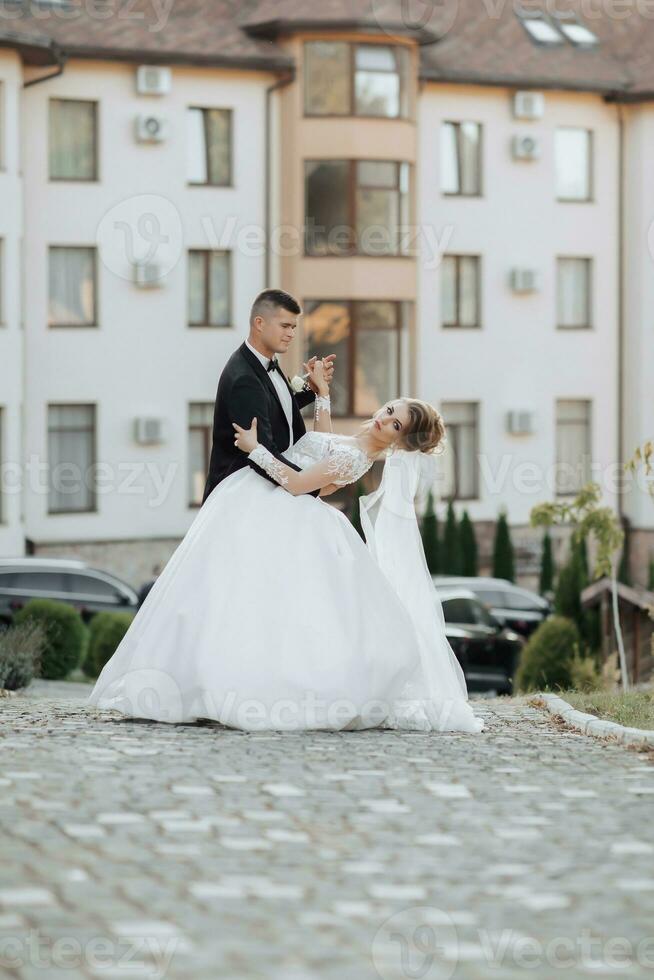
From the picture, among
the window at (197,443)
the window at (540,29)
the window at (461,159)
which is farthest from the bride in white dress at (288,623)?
the window at (540,29)

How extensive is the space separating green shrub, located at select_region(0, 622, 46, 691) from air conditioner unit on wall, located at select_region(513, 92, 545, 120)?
23403 millimetres

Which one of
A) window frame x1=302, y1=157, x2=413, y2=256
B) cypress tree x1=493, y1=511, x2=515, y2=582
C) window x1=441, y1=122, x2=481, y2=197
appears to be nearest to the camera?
window frame x1=302, y1=157, x2=413, y2=256

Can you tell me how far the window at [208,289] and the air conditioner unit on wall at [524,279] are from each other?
6536 millimetres

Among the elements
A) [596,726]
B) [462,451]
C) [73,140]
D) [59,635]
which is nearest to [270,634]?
[596,726]

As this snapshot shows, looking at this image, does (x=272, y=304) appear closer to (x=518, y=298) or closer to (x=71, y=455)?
(x=71, y=455)

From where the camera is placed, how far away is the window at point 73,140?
34.8 meters

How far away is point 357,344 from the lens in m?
36.4

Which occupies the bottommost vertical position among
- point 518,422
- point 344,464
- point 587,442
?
point 344,464

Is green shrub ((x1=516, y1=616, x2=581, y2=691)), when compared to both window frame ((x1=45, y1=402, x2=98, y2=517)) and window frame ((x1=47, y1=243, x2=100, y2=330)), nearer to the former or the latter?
window frame ((x1=45, y1=402, x2=98, y2=517))

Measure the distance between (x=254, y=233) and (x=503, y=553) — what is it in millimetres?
8305

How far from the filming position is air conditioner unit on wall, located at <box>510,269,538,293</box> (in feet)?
128

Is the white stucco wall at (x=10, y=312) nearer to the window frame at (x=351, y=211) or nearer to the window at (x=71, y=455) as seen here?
the window at (x=71, y=455)

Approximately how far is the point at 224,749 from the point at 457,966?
361 cm

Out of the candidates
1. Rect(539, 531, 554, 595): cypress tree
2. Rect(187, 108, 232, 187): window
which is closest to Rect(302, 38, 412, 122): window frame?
Rect(187, 108, 232, 187): window
